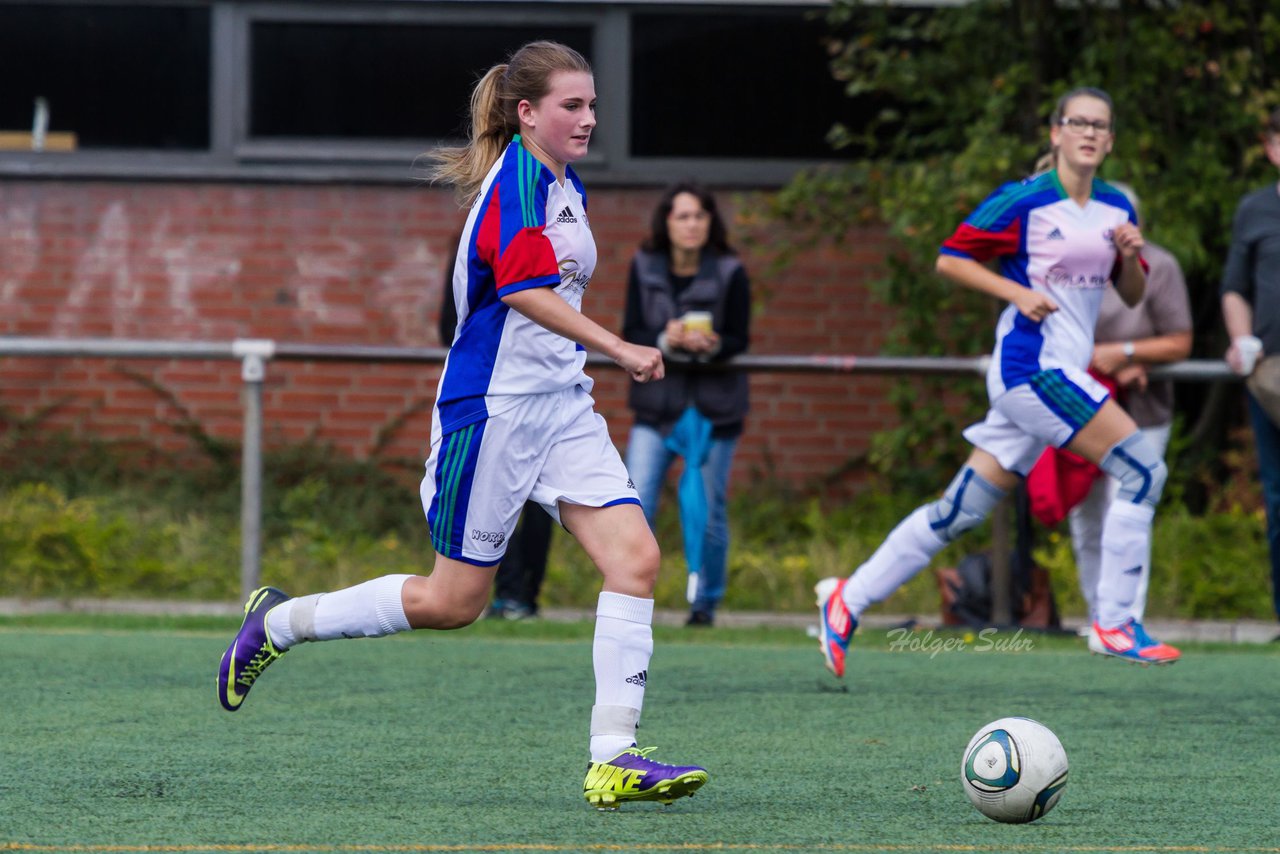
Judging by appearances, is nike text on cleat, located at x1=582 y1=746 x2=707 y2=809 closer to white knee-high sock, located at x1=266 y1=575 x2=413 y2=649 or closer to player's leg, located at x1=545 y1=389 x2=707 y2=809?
player's leg, located at x1=545 y1=389 x2=707 y2=809

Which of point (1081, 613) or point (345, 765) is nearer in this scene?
point (345, 765)

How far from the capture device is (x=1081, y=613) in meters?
9.66

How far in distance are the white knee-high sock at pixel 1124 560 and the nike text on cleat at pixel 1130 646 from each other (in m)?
0.05

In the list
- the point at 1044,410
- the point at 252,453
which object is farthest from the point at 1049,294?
the point at 252,453

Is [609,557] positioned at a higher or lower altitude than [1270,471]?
higher

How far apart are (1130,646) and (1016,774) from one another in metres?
2.82

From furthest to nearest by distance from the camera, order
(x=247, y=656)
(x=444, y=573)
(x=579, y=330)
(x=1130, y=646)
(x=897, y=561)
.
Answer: (x=897, y=561), (x=1130, y=646), (x=247, y=656), (x=444, y=573), (x=579, y=330)

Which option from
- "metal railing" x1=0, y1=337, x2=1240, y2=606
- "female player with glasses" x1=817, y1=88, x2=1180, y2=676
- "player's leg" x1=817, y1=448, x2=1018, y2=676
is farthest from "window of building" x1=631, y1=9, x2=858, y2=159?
"player's leg" x1=817, y1=448, x2=1018, y2=676

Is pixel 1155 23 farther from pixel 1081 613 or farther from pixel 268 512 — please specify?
pixel 268 512

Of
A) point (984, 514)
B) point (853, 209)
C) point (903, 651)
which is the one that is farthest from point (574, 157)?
point (853, 209)

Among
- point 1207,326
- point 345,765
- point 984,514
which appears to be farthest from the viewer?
point 1207,326

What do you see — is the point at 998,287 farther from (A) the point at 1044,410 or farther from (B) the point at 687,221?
(B) the point at 687,221

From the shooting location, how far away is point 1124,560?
715 cm

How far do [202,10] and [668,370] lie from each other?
450 centimetres
